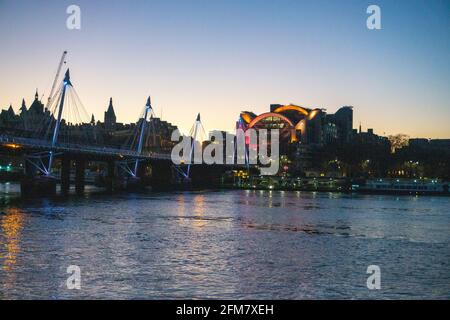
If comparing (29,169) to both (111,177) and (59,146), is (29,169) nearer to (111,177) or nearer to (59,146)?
(59,146)

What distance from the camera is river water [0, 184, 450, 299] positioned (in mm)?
20609

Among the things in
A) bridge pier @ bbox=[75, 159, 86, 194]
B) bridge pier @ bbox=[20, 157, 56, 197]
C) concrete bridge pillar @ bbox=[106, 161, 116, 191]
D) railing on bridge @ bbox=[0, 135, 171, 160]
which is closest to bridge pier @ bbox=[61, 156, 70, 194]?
bridge pier @ bbox=[75, 159, 86, 194]

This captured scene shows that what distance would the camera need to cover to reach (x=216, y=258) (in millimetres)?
27766

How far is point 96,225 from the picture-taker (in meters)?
42.2

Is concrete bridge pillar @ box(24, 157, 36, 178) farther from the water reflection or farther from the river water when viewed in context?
the river water

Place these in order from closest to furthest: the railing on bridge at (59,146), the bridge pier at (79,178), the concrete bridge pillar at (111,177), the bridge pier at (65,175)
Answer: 1. the railing on bridge at (59,146)
2. the bridge pier at (65,175)
3. the bridge pier at (79,178)
4. the concrete bridge pillar at (111,177)

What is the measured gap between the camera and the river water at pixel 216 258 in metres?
20.6

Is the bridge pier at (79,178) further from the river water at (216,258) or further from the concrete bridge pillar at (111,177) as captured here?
the river water at (216,258)

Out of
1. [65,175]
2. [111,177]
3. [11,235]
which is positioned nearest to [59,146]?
[65,175]

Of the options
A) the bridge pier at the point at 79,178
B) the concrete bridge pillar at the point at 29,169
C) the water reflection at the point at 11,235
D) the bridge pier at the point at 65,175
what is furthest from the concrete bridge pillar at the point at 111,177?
the water reflection at the point at 11,235
